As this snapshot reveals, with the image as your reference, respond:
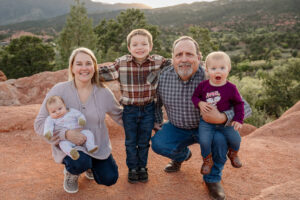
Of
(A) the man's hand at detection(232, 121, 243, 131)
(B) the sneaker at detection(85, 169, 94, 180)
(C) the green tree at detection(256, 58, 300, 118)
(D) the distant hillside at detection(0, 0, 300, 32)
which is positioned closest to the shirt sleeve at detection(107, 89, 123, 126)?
(B) the sneaker at detection(85, 169, 94, 180)

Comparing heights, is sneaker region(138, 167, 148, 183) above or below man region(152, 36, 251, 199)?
below

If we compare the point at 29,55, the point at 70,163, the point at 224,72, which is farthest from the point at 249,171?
the point at 29,55

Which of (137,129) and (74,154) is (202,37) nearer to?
(137,129)

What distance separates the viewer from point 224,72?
10.0 ft

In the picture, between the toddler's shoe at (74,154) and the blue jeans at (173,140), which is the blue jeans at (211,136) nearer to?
the blue jeans at (173,140)

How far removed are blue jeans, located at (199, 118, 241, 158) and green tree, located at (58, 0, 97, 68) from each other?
49.5ft

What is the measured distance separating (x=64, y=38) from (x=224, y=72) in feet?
52.8

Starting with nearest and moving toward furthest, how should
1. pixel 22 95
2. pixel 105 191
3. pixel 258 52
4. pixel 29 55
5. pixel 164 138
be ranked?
pixel 105 191 < pixel 164 138 < pixel 22 95 < pixel 29 55 < pixel 258 52

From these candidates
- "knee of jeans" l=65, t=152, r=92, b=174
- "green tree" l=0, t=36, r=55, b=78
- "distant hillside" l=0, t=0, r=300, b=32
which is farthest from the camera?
"distant hillside" l=0, t=0, r=300, b=32

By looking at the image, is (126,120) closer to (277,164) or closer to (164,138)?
Result: (164,138)

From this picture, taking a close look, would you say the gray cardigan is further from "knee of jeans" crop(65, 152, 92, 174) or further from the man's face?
the man's face

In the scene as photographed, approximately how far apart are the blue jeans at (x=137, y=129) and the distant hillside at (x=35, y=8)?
14076cm

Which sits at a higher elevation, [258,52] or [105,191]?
[105,191]

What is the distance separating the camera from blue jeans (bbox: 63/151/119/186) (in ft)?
10.4
